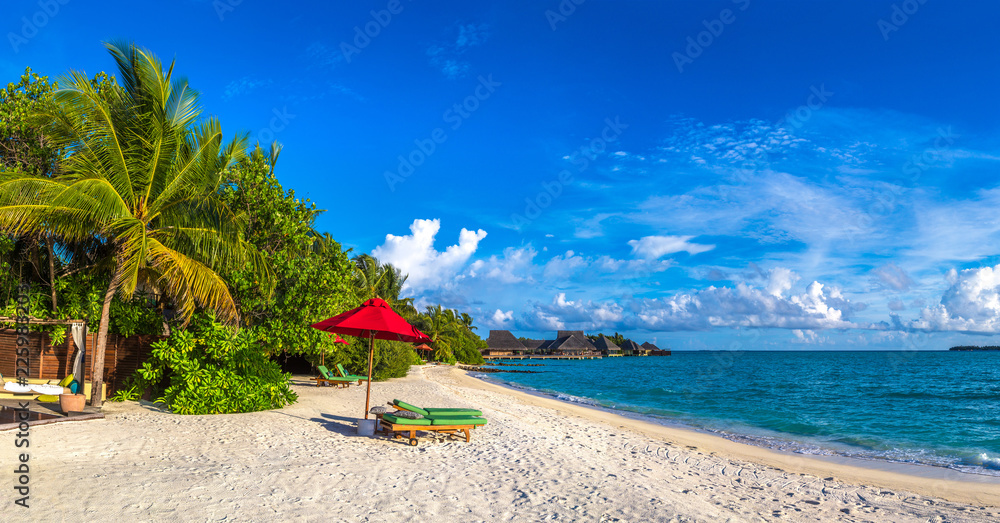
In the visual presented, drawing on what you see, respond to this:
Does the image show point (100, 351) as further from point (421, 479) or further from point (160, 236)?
point (421, 479)

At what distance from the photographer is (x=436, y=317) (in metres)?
50.2

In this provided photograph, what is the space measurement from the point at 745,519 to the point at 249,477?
5.48 metres

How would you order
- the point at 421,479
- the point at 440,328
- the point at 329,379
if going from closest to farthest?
the point at 421,479 < the point at 329,379 < the point at 440,328

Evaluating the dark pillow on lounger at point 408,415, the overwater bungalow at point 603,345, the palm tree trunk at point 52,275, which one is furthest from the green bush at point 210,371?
the overwater bungalow at point 603,345

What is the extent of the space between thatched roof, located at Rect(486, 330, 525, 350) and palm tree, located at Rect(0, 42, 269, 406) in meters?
81.9

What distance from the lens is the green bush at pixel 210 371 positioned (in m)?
10.5

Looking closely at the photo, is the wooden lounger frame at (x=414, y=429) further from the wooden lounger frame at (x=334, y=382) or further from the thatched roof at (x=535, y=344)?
the thatched roof at (x=535, y=344)

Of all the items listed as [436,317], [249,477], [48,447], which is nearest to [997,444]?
[249,477]

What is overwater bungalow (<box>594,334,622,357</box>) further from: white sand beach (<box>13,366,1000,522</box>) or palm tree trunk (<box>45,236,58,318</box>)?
palm tree trunk (<box>45,236,58,318</box>)

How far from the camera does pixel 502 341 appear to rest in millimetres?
92312

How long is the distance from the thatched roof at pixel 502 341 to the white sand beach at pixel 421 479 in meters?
81.4

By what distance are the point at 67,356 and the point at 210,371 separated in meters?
3.69

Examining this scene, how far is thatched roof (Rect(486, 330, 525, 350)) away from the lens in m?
91.9

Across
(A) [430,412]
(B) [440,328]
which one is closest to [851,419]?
(A) [430,412]
